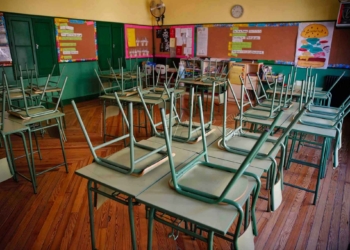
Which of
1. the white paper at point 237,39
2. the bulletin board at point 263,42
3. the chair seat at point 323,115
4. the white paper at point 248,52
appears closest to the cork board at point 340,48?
the bulletin board at point 263,42

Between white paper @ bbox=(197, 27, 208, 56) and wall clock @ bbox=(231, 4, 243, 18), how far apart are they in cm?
74

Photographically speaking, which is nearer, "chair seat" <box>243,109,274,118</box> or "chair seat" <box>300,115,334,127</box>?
"chair seat" <box>300,115,334,127</box>

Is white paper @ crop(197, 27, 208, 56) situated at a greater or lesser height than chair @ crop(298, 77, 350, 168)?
greater

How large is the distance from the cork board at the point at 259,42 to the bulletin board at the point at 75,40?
108 inches

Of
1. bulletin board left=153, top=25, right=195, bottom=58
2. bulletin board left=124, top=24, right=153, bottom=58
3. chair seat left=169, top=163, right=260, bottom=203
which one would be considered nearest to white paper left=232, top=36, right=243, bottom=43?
bulletin board left=153, top=25, right=195, bottom=58

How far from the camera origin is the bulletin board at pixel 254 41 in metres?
5.40

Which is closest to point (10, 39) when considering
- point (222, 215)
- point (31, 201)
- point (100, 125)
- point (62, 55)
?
point (62, 55)

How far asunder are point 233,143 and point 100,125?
10.2ft

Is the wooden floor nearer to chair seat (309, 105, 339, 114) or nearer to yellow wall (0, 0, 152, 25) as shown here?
chair seat (309, 105, 339, 114)

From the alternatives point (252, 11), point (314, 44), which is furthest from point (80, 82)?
point (314, 44)

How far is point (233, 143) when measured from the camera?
1.59 metres

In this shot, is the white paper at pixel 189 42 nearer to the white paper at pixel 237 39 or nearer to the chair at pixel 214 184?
the white paper at pixel 237 39

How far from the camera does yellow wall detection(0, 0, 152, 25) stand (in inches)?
177

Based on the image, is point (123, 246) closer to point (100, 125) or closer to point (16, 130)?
point (16, 130)
